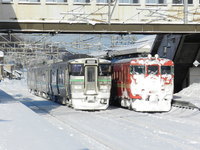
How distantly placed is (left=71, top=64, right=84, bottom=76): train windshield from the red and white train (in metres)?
2.36

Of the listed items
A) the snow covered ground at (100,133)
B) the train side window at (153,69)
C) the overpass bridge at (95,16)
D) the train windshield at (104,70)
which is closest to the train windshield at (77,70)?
the train windshield at (104,70)

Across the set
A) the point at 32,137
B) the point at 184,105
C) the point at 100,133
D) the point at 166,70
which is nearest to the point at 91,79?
the point at 166,70

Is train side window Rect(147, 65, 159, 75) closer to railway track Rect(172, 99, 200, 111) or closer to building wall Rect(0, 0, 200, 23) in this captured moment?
railway track Rect(172, 99, 200, 111)

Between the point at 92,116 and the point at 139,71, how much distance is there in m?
3.95

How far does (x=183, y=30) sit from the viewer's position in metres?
24.7

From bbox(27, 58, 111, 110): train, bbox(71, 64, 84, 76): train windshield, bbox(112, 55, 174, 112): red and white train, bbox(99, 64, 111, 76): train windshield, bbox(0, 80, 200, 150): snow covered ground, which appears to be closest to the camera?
bbox(0, 80, 200, 150): snow covered ground

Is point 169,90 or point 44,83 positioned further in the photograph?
point 44,83

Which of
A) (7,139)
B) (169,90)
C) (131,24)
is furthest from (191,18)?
(7,139)

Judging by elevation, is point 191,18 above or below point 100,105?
above

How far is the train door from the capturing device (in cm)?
2311

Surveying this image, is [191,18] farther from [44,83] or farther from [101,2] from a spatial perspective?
[44,83]

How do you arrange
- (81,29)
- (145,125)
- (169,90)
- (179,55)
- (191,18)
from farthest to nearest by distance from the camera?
(179,55), (191,18), (81,29), (169,90), (145,125)

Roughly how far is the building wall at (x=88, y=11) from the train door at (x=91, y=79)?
2.73 meters

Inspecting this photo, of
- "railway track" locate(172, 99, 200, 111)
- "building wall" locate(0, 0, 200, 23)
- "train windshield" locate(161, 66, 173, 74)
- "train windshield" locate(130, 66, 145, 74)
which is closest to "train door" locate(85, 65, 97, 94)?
"train windshield" locate(130, 66, 145, 74)
